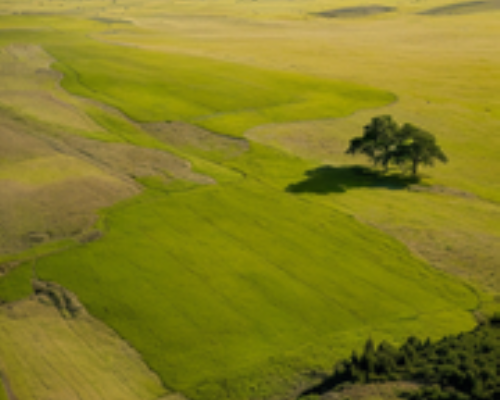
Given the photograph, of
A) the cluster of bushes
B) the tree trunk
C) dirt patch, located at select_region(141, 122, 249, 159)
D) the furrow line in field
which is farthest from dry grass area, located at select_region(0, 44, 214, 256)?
the cluster of bushes

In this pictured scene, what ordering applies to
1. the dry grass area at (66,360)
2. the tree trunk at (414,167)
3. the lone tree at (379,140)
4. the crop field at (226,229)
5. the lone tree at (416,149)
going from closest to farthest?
the dry grass area at (66,360) → the crop field at (226,229) → the lone tree at (416,149) → the tree trunk at (414,167) → the lone tree at (379,140)

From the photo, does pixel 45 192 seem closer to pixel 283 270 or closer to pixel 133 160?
pixel 133 160

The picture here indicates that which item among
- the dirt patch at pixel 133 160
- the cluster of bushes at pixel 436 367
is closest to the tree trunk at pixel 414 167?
the dirt patch at pixel 133 160

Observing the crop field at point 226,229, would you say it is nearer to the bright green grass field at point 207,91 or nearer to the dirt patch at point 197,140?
the dirt patch at point 197,140

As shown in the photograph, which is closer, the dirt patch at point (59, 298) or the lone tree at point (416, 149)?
the dirt patch at point (59, 298)

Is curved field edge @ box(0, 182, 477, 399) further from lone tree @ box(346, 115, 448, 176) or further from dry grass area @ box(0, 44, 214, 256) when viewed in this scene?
lone tree @ box(346, 115, 448, 176)

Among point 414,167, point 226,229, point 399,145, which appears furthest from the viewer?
point 414,167

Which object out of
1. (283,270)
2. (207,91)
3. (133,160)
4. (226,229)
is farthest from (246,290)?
(207,91)

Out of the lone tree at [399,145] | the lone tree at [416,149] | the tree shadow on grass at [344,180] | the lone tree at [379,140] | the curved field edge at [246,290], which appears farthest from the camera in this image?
the lone tree at [379,140]

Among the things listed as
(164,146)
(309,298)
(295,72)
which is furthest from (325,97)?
(309,298)
